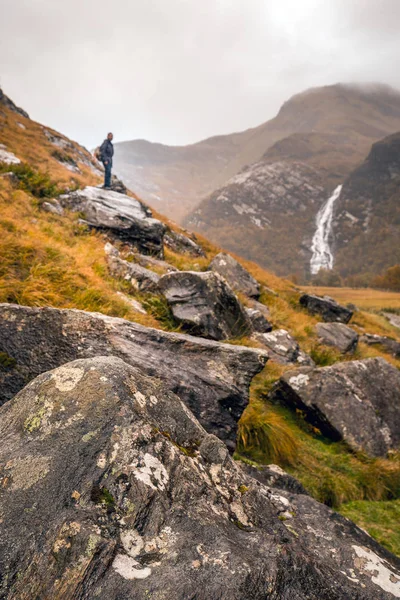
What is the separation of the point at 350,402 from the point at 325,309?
14.4 meters

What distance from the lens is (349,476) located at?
20.0 ft

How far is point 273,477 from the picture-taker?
169 inches

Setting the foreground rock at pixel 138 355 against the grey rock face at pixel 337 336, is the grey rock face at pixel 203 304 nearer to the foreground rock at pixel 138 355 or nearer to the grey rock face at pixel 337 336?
the foreground rock at pixel 138 355

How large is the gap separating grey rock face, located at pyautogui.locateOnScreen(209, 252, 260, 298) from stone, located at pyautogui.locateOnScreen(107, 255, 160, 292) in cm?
698

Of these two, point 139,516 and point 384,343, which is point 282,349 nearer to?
point 139,516

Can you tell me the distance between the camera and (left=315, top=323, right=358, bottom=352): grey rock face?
15180 mm

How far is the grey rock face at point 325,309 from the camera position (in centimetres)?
2067

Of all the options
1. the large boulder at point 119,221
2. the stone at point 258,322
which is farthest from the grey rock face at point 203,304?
the large boulder at point 119,221

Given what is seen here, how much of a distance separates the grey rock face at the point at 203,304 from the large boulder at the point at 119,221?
6014mm

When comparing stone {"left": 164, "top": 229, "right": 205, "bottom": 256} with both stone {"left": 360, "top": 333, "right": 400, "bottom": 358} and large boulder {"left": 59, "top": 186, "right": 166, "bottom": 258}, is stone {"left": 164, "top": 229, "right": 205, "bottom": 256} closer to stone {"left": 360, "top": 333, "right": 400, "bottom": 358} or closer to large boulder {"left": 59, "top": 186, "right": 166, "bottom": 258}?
large boulder {"left": 59, "top": 186, "right": 166, "bottom": 258}

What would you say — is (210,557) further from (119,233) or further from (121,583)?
(119,233)

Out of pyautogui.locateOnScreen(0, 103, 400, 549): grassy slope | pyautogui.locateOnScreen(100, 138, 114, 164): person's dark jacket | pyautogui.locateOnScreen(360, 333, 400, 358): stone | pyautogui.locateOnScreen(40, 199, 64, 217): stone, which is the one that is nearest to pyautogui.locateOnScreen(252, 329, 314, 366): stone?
pyautogui.locateOnScreen(0, 103, 400, 549): grassy slope

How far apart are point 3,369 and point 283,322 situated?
1304cm

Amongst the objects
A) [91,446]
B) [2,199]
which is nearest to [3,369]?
[91,446]
